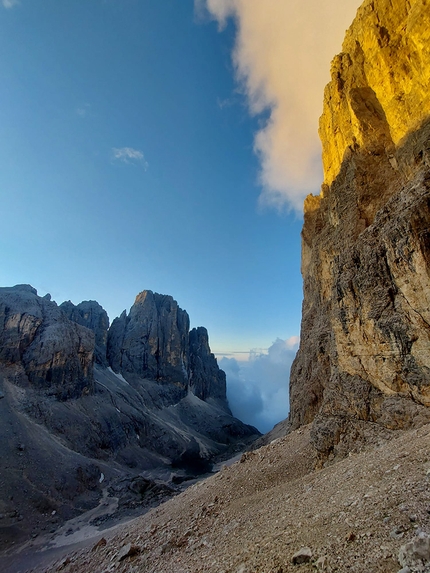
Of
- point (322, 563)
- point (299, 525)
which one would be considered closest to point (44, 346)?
point (299, 525)

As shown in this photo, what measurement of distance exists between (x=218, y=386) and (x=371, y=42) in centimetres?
16233

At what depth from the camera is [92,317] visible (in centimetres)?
12269

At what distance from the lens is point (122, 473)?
56.3 metres

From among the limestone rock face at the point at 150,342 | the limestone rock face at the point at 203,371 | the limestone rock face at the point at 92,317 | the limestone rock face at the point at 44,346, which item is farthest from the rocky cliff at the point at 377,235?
the limestone rock face at the point at 203,371

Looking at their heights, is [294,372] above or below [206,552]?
above

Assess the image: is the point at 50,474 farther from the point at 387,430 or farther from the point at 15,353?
the point at 387,430

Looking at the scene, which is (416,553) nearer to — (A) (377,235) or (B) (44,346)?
(A) (377,235)

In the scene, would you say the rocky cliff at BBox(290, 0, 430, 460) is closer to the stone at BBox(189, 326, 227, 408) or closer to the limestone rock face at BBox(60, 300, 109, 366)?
the limestone rock face at BBox(60, 300, 109, 366)

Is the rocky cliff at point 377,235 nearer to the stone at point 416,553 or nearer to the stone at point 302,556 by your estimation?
the stone at point 302,556

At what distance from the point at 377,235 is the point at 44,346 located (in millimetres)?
79370

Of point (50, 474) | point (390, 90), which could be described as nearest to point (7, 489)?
point (50, 474)

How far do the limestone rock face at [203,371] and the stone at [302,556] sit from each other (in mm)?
146160

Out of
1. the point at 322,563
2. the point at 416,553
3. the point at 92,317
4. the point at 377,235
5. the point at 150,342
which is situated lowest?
the point at 322,563

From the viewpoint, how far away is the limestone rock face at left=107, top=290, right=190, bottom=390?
12044 centimetres
